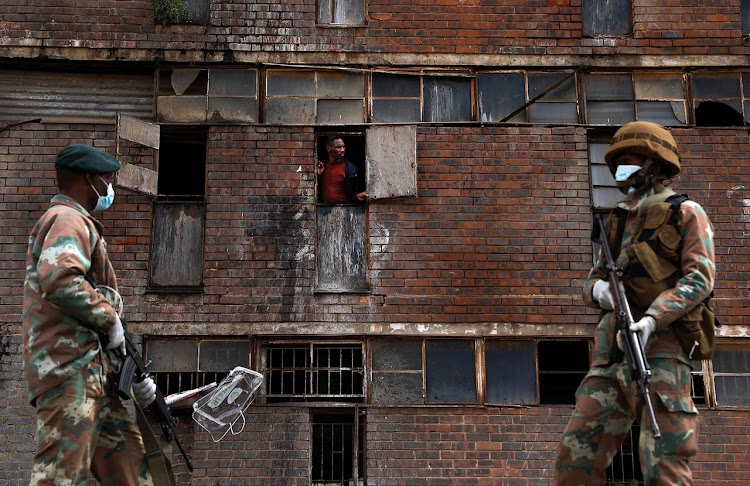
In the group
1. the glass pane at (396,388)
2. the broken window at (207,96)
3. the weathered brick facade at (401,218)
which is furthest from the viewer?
the broken window at (207,96)

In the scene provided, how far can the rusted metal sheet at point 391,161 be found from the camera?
449 inches

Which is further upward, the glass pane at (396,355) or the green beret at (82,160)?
the green beret at (82,160)

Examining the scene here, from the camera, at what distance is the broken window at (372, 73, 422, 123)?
38.7 feet

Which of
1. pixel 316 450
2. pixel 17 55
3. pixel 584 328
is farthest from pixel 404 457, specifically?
pixel 17 55

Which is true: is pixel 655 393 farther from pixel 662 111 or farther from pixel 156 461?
pixel 662 111

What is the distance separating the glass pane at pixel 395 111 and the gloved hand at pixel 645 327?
6604 millimetres

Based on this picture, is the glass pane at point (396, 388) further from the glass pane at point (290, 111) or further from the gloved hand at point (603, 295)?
the gloved hand at point (603, 295)

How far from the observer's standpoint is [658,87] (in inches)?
470

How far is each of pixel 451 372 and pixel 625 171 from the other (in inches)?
210

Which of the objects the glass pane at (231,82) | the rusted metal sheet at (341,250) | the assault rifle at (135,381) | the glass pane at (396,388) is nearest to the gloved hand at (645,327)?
the assault rifle at (135,381)

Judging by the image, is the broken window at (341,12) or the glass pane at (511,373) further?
the broken window at (341,12)

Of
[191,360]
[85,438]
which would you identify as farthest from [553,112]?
[85,438]

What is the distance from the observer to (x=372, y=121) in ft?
38.6

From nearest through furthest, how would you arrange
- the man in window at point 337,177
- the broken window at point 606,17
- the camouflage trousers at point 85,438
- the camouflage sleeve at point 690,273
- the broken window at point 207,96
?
the camouflage trousers at point 85,438 < the camouflage sleeve at point 690,273 < the man in window at point 337,177 < the broken window at point 207,96 < the broken window at point 606,17
